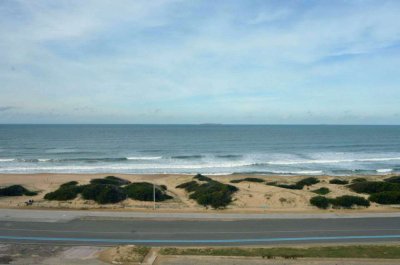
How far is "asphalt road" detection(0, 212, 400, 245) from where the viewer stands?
675 inches

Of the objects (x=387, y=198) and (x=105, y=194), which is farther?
(x=105, y=194)

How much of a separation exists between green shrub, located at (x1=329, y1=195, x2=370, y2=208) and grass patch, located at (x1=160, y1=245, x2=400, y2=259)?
30.3 feet

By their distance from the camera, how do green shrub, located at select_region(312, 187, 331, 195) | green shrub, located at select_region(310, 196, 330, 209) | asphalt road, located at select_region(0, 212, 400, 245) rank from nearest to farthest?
asphalt road, located at select_region(0, 212, 400, 245) < green shrub, located at select_region(310, 196, 330, 209) < green shrub, located at select_region(312, 187, 331, 195)

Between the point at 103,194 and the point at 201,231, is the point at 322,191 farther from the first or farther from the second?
the point at 103,194

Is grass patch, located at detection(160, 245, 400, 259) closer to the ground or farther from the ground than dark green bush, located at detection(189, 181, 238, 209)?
closer to the ground

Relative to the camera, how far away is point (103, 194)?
85.3 ft

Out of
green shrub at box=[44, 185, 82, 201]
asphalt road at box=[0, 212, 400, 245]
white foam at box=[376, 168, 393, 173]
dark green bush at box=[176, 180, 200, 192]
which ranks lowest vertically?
white foam at box=[376, 168, 393, 173]

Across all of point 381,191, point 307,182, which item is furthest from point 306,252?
point 307,182

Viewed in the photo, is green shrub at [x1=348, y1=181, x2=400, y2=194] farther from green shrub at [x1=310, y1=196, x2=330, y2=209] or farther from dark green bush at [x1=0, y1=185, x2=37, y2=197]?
dark green bush at [x1=0, y1=185, x2=37, y2=197]

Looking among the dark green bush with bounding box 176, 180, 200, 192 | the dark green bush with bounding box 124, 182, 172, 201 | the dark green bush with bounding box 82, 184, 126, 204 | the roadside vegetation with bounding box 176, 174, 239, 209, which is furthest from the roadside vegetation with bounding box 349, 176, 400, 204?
the dark green bush with bounding box 82, 184, 126, 204

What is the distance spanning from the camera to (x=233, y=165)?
56.2 metres

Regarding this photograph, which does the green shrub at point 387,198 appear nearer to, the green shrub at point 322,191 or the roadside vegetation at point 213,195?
the green shrub at point 322,191

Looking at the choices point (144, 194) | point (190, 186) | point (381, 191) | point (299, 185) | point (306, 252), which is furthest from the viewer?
point (299, 185)

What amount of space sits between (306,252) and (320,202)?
10.9 m
